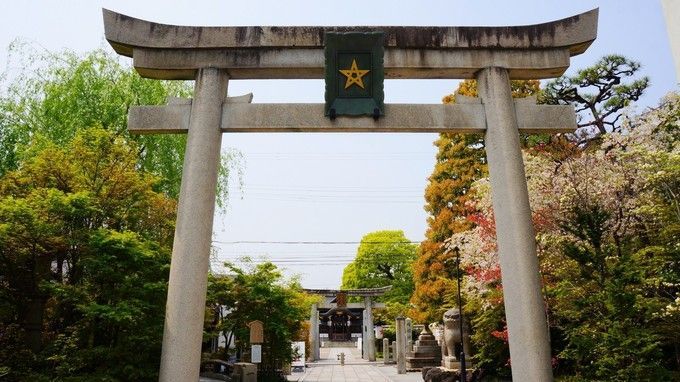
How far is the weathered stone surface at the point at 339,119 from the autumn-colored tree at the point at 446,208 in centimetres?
1140

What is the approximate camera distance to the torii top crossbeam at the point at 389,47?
7.55 metres

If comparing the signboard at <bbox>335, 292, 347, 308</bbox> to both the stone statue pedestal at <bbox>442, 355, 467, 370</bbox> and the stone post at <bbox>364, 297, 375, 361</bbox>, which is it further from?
the stone statue pedestal at <bbox>442, 355, 467, 370</bbox>

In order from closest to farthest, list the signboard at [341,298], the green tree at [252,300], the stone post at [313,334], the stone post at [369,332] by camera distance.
Answer: the green tree at [252,300], the stone post at [313,334], the stone post at [369,332], the signboard at [341,298]

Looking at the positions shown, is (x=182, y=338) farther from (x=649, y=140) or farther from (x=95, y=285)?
(x=649, y=140)

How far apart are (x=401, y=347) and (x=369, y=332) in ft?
50.4

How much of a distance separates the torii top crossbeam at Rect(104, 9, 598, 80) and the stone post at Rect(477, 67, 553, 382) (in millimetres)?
481

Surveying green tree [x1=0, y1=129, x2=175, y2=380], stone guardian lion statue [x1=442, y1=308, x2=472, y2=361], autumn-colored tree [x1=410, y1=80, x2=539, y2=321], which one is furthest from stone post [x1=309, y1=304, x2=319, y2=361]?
green tree [x1=0, y1=129, x2=175, y2=380]

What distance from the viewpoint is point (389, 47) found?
24.9 feet

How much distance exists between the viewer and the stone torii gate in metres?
6.93

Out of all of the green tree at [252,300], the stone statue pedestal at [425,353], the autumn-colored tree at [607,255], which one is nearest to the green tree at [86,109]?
the green tree at [252,300]

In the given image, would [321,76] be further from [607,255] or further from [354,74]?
[607,255]

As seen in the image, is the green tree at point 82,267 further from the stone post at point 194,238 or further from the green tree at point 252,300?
the green tree at point 252,300

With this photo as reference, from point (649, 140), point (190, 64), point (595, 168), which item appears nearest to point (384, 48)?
point (190, 64)

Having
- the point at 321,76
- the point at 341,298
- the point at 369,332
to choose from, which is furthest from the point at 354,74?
the point at 341,298
